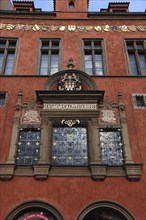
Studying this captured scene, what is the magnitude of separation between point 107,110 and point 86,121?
41.7 inches

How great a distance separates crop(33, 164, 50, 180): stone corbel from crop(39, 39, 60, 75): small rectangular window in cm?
525

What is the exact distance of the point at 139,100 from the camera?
15.2 m

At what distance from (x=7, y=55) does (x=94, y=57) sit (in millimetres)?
4174

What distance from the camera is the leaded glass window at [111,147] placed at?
13.2 metres

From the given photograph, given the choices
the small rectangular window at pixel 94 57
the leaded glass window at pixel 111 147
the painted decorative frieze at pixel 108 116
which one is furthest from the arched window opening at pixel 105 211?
the small rectangular window at pixel 94 57

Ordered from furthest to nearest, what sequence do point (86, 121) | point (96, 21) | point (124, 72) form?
point (96, 21)
point (124, 72)
point (86, 121)

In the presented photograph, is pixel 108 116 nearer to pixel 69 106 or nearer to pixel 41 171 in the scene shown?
pixel 69 106

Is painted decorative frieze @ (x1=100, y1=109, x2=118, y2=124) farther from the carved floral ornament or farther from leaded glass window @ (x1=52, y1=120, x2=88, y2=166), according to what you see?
the carved floral ornament

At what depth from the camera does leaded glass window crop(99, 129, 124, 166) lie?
13195 millimetres

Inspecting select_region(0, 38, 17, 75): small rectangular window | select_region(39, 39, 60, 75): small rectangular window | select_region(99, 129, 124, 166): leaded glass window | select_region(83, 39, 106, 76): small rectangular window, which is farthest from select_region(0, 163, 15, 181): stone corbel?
select_region(83, 39, 106, 76): small rectangular window

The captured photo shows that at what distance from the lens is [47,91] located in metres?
14.8

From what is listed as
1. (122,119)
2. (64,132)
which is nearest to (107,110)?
(122,119)

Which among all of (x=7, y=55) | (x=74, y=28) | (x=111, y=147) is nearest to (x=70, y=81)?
(x=111, y=147)

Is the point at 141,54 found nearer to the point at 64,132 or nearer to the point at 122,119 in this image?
the point at 122,119
